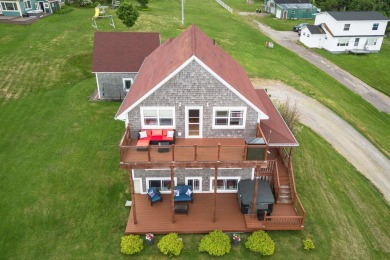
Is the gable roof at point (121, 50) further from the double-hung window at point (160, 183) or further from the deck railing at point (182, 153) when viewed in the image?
the deck railing at point (182, 153)

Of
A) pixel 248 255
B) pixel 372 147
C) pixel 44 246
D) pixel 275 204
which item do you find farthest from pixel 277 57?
pixel 44 246

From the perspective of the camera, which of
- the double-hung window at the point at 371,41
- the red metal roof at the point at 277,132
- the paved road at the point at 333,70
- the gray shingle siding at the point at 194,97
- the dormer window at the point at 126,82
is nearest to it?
the gray shingle siding at the point at 194,97

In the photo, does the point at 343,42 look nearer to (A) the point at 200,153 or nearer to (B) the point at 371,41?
(B) the point at 371,41

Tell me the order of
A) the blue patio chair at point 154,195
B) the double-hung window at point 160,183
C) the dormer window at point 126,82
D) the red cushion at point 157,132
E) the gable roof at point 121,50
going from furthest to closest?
the dormer window at point 126,82
the gable roof at point 121,50
the double-hung window at point 160,183
the blue patio chair at point 154,195
the red cushion at point 157,132

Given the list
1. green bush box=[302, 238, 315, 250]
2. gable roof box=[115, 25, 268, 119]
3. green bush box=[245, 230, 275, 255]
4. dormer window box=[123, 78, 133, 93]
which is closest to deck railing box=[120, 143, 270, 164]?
gable roof box=[115, 25, 268, 119]

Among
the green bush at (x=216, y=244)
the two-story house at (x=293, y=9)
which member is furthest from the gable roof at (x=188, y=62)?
the two-story house at (x=293, y=9)
